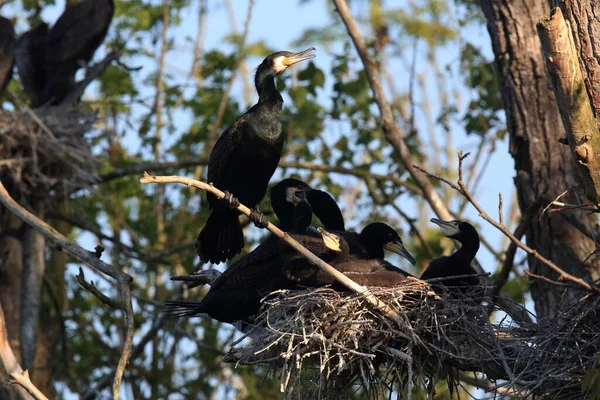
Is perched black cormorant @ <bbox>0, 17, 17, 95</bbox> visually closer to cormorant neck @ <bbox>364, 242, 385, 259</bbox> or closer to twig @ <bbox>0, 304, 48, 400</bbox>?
twig @ <bbox>0, 304, 48, 400</bbox>

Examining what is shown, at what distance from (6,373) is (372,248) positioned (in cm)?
237

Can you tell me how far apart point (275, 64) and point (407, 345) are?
8.31ft

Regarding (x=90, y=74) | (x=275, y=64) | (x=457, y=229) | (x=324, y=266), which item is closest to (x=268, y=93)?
(x=275, y=64)

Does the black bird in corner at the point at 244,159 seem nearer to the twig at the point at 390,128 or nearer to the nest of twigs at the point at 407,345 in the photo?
the twig at the point at 390,128

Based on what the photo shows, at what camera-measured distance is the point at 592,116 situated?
5.54 metres

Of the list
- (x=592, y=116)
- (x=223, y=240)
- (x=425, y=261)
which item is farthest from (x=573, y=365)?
(x=425, y=261)

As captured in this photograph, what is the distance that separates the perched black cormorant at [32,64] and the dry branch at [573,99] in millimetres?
7728

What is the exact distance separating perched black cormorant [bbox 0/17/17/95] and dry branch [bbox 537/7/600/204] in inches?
285

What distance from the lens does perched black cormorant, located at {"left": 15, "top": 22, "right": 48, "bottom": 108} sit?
11859 millimetres

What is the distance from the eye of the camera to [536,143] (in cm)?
755

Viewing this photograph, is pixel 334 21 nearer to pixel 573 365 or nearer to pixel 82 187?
pixel 82 187

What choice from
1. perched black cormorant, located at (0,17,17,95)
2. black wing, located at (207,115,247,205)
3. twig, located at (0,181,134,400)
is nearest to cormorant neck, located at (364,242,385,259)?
black wing, located at (207,115,247,205)

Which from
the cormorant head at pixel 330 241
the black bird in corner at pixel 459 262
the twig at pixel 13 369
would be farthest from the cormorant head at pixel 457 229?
the twig at pixel 13 369

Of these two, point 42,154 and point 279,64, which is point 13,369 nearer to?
point 279,64
